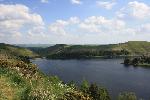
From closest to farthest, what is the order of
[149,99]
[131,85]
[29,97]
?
1. [29,97]
2. [149,99]
3. [131,85]

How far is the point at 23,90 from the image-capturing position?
17.4 meters

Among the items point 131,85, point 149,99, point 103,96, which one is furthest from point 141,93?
point 103,96

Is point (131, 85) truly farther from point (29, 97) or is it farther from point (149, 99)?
point (29, 97)

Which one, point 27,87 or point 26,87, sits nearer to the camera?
point 27,87

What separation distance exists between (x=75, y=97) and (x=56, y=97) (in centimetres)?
105

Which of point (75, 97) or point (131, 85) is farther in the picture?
point (131, 85)

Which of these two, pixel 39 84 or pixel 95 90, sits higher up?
pixel 39 84

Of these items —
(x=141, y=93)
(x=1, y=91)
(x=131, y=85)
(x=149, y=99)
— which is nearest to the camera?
(x=1, y=91)

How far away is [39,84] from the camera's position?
18.8m

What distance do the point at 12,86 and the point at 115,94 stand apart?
400 ft

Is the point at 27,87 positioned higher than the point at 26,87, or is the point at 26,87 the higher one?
the point at 27,87

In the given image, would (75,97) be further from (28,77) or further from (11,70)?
(11,70)

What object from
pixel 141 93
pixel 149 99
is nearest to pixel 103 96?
pixel 149 99

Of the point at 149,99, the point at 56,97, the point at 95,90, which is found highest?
the point at 56,97
